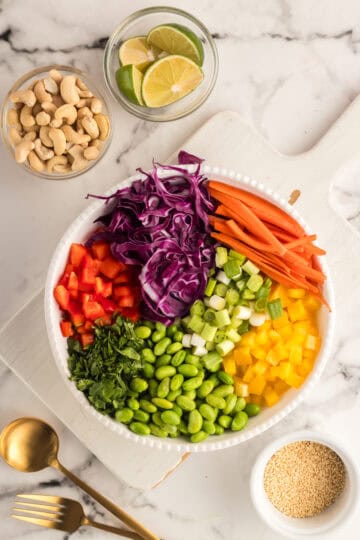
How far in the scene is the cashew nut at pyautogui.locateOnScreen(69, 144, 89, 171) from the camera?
99.0 inches

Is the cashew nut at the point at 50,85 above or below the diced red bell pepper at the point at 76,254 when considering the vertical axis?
above

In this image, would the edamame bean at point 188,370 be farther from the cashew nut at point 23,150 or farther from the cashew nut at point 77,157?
the cashew nut at point 23,150

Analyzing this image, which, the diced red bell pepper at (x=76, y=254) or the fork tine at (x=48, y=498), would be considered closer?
the diced red bell pepper at (x=76, y=254)

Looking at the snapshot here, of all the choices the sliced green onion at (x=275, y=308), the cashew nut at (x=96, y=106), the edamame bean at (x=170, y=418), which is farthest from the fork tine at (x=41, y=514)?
the cashew nut at (x=96, y=106)

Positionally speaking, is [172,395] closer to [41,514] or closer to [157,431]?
[157,431]

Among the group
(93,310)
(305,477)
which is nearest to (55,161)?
(93,310)

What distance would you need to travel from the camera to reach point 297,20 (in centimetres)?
271

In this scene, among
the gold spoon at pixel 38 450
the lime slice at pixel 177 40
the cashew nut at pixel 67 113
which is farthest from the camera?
the gold spoon at pixel 38 450

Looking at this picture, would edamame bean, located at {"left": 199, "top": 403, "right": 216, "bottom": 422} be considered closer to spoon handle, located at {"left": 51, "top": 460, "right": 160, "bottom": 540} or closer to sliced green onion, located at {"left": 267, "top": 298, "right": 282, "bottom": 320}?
sliced green onion, located at {"left": 267, "top": 298, "right": 282, "bottom": 320}

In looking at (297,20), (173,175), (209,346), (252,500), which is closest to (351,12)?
(297,20)

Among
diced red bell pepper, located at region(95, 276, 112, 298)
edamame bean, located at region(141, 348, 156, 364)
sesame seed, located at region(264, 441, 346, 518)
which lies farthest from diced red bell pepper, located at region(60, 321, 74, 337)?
sesame seed, located at region(264, 441, 346, 518)

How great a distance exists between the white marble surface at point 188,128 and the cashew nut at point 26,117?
0.74 ft

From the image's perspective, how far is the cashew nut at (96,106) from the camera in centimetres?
251

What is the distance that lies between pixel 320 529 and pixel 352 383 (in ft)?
1.81
